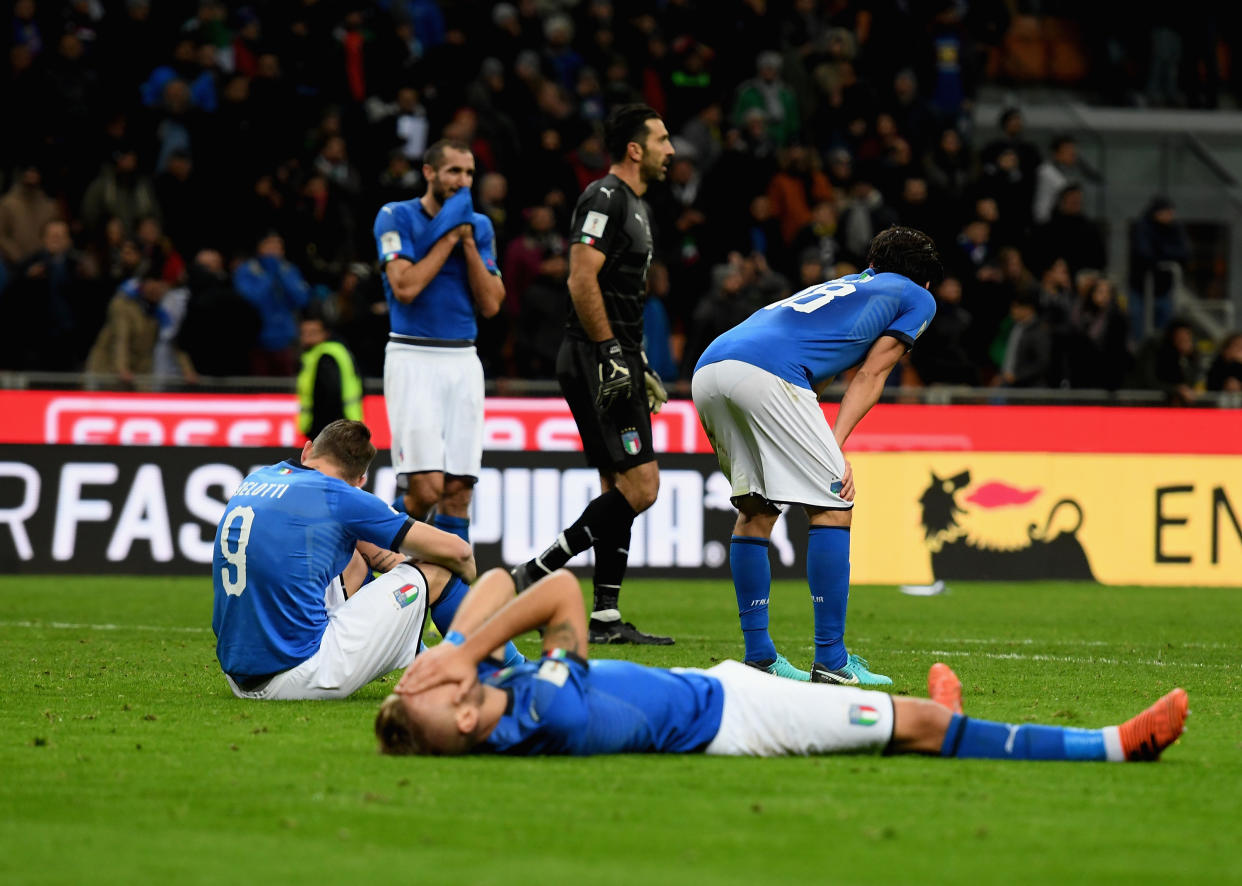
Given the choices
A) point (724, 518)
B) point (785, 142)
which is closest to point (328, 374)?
point (724, 518)

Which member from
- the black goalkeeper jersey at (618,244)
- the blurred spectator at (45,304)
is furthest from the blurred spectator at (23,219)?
the black goalkeeper jersey at (618,244)

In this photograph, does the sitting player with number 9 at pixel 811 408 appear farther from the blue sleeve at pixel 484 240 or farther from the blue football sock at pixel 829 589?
the blue sleeve at pixel 484 240

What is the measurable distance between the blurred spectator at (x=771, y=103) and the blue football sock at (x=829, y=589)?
14680 millimetres

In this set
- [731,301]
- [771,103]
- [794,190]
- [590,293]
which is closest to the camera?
[590,293]

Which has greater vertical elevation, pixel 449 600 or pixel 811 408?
pixel 811 408

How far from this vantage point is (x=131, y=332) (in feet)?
59.1

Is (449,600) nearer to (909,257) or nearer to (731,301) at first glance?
(909,257)

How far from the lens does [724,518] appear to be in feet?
51.2

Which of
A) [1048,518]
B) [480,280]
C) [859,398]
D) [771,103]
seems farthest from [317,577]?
[771,103]

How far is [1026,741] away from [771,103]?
56.8 ft

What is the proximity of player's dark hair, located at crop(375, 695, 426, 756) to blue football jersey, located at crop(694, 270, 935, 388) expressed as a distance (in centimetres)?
293

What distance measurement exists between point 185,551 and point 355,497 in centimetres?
834

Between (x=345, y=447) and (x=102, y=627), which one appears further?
(x=102, y=627)

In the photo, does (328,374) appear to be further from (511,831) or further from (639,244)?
(511,831)
